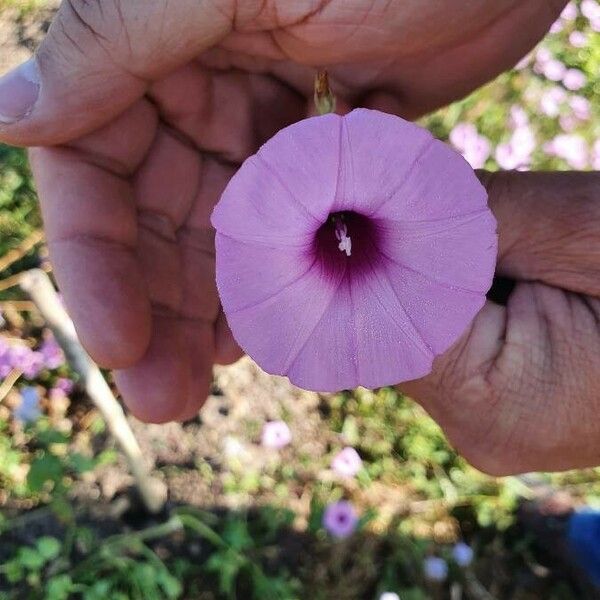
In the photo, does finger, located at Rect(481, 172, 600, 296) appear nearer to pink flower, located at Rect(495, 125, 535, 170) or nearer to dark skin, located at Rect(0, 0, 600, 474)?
dark skin, located at Rect(0, 0, 600, 474)

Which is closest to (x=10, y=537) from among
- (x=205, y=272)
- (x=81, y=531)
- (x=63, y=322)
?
(x=81, y=531)

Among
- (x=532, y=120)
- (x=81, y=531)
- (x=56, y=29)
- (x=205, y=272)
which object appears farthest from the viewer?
(x=532, y=120)

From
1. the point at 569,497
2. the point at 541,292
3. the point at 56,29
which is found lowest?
the point at 569,497

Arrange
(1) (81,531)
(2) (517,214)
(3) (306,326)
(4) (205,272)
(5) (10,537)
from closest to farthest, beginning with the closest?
(3) (306,326) → (2) (517,214) → (4) (205,272) → (1) (81,531) → (5) (10,537)

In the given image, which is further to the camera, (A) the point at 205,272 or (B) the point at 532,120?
(B) the point at 532,120

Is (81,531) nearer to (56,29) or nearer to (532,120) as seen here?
(56,29)

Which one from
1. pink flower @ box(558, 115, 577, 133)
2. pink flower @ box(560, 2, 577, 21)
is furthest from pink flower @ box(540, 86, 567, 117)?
pink flower @ box(560, 2, 577, 21)

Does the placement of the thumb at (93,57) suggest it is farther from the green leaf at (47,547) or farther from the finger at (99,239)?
the green leaf at (47,547)
